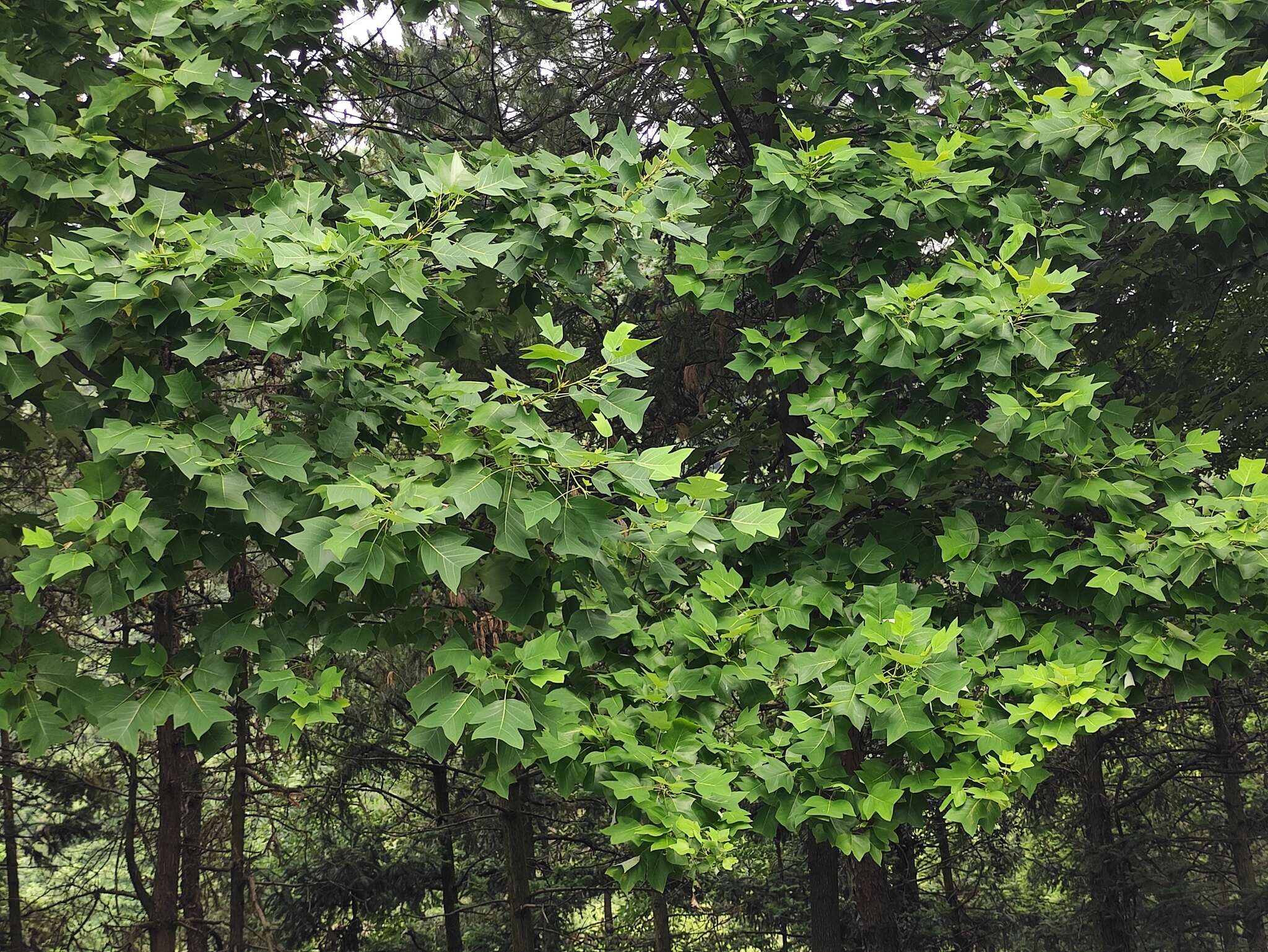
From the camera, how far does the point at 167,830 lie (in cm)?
692

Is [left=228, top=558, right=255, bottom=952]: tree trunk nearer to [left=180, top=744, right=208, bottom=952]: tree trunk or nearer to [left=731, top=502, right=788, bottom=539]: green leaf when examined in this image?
[left=180, top=744, right=208, bottom=952]: tree trunk

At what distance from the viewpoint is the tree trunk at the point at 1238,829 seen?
9.34 m

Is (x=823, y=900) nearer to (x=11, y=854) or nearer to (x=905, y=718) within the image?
(x=905, y=718)

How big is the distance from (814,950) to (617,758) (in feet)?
9.49

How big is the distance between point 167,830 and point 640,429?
16.7 feet

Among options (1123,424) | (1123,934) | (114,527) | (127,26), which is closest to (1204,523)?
(1123,424)

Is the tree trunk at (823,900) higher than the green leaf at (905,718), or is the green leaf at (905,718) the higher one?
the green leaf at (905,718)

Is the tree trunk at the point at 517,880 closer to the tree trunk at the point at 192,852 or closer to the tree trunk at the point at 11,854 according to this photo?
the tree trunk at the point at 192,852

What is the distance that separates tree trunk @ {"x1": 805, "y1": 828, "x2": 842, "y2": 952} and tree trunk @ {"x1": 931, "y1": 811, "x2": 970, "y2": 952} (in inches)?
194

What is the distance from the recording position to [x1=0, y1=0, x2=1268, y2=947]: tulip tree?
3.36m

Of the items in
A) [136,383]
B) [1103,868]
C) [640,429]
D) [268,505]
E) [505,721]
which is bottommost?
[1103,868]

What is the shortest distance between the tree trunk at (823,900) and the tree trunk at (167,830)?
Answer: 4.33 metres

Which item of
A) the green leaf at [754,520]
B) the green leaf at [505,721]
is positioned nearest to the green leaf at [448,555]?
the green leaf at [505,721]

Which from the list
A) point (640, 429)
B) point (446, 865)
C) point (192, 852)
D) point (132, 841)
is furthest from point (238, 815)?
point (640, 429)
